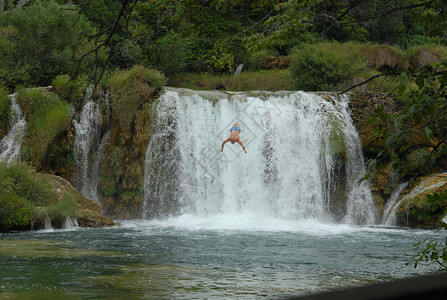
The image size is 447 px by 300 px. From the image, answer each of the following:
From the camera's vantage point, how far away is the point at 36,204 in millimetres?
14031

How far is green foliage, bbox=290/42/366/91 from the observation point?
2428 centimetres

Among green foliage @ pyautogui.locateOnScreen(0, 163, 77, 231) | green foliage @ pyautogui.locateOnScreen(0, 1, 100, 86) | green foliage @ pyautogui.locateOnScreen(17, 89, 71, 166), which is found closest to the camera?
green foliage @ pyautogui.locateOnScreen(0, 163, 77, 231)

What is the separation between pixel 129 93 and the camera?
19.1m

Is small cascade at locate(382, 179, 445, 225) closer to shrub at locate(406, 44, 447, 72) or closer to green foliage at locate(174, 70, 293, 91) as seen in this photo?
green foliage at locate(174, 70, 293, 91)

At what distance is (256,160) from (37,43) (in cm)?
1095

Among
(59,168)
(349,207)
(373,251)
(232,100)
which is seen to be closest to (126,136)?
(59,168)

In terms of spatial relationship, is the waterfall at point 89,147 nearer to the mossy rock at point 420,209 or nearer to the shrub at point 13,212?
the shrub at point 13,212

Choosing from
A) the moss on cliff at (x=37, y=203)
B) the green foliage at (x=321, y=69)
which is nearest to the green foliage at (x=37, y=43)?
the moss on cliff at (x=37, y=203)

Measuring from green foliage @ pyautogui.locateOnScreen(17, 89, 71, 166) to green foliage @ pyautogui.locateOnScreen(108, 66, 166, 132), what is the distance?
183 centimetres

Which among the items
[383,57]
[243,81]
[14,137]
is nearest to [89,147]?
[14,137]

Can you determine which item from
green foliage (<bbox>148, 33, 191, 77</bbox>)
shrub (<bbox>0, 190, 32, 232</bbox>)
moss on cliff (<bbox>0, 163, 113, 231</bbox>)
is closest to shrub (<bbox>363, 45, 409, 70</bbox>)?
green foliage (<bbox>148, 33, 191, 77</bbox>)

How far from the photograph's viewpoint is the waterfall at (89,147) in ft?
61.3

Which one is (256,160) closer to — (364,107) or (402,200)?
(364,107)

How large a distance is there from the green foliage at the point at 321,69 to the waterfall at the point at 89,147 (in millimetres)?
9893
